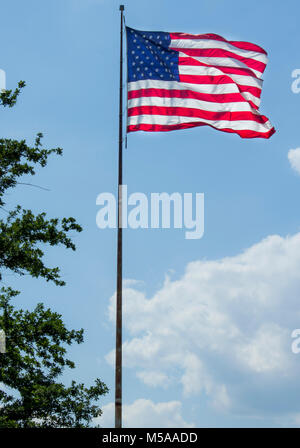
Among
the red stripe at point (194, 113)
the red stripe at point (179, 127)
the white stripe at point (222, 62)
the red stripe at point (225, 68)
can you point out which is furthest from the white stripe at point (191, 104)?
the white stripe at point (222, 62)

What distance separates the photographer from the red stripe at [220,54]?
21.0 metres

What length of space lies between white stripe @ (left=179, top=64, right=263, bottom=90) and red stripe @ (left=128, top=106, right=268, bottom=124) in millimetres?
1449

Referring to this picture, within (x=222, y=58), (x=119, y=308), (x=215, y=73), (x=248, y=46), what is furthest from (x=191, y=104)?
(x=119, y=308)

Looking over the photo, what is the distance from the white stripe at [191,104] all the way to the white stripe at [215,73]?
1.09 metres

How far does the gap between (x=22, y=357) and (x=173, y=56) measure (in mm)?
13265

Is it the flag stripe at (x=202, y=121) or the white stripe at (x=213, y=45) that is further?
the white stripe at (x=213, y=45)

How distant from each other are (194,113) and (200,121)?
0.36 metres

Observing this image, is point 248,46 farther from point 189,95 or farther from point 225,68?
point 189,95

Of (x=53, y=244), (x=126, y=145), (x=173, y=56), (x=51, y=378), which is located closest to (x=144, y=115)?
(x=126, y=145)

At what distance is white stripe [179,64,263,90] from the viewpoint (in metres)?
20.7

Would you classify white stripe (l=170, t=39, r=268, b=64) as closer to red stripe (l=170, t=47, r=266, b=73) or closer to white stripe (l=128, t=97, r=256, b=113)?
red stripe (l=170, t=47, r=266, b=73)

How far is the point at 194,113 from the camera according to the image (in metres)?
20.0

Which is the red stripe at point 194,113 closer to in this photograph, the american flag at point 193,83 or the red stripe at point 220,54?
the american flag at point 193,83

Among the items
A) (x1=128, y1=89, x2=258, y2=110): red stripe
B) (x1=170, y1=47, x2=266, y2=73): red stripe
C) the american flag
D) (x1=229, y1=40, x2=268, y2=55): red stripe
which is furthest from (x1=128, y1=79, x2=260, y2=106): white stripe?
(x1=229, y1=40, x2=268, y2=55): red stripe
